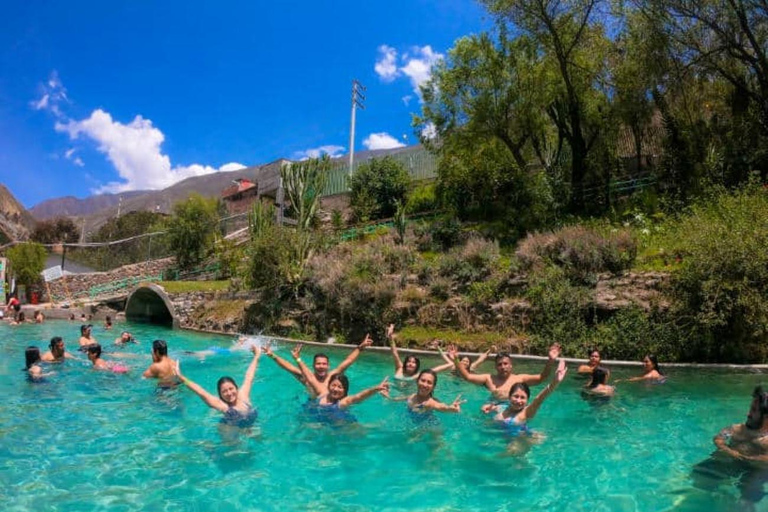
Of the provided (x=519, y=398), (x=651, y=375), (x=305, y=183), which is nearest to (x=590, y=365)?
(x=651, y=375)

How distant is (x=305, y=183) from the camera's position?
925 inches

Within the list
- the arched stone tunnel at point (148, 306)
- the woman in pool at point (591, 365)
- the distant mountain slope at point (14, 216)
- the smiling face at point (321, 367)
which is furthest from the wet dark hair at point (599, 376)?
the distant mountain slope at point (14, 216)

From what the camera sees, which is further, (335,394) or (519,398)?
(335,394)

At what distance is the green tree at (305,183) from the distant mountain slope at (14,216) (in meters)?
45.4

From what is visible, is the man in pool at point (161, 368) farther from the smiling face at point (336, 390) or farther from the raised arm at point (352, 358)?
the smiling face at point (336, 390)

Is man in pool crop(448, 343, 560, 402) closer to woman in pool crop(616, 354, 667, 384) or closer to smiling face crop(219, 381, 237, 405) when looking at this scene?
→ woman in pool crop(616, 354, 667, 384)

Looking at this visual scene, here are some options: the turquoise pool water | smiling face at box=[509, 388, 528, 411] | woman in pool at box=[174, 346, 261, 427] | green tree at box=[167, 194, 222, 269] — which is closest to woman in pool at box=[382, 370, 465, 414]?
the turquoise pool water

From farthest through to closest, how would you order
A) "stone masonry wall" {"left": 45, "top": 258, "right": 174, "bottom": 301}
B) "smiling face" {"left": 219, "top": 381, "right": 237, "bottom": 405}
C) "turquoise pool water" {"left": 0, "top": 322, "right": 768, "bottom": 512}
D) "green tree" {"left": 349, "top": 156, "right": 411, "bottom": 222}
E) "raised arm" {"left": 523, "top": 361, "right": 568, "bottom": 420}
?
"stone masonry wall" {"left": 45, "top": 258, "right": 174, "bottom": 301} → "green tree" {"left": 349, "top": 156, "right": 411, "bottom": 222} → "smiling face" {"left": 219, "top": 381, "right": 237, "bottom": 405} → "raised arm" {"left": 523, "top": 361, "right": 568, "bottom": 420} → "turquoise pool water" {"left": 0, "top": 322, "right": 768, "bottom": 512}

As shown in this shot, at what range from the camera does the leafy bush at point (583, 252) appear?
14.6 metres

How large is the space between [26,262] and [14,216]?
42.1 metres

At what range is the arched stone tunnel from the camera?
2497 centimetres

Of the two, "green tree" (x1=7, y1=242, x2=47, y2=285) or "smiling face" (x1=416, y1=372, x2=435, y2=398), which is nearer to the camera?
"smiling face" (x1=416, y1=372, x2=435, y2=398)

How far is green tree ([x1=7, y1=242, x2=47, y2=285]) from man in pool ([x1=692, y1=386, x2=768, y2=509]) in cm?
3358

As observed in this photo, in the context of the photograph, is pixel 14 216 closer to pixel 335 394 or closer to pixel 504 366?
pixel 335 394
